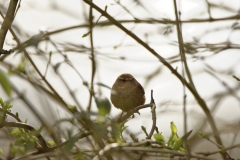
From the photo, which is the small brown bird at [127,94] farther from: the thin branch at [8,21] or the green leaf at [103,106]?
the green leaf at [103,106]

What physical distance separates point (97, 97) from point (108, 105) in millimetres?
75

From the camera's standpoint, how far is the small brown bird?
3.40m

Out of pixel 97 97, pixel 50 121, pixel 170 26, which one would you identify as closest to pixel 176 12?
pixel 170 26

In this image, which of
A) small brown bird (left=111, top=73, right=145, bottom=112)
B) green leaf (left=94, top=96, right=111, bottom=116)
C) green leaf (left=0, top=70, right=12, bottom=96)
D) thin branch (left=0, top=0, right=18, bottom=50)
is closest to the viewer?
green leaf (left=0, top=70, right=12, bottom=96)

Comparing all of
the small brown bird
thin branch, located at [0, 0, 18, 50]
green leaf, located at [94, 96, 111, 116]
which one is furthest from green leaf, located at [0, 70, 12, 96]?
the small brown bird

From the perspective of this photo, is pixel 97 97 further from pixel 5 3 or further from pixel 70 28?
pixel 70 28

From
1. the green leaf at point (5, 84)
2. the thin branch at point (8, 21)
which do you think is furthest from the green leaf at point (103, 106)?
the thin branch at point (8, 21)

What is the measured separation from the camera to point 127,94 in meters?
3.47

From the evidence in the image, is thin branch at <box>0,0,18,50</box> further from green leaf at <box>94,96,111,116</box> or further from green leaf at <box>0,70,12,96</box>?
green leaf at <box>0,70,12,96</box>

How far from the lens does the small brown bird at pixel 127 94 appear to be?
3.40 metres

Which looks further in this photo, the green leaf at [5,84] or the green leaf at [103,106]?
the green leaf at [103,106]

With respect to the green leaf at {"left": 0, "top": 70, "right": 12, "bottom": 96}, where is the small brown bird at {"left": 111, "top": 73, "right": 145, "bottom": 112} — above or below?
above

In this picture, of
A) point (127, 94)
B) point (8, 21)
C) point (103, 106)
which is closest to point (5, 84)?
point (103, 106)

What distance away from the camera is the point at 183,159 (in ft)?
5.65
